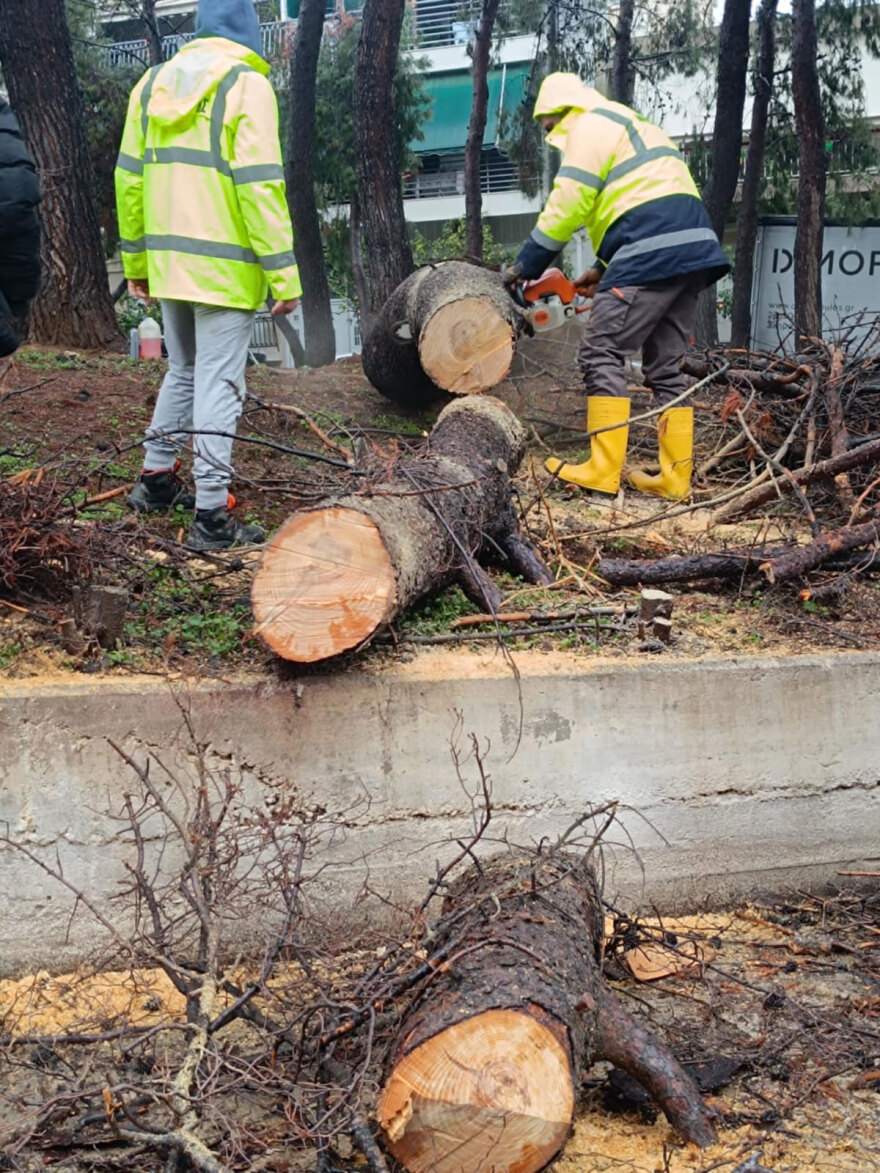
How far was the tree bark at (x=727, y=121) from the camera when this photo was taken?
42.7 ft

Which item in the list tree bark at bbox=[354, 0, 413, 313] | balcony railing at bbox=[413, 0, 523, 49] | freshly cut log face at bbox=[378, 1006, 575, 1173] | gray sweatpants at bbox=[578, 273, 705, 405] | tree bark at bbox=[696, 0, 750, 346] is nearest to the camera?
freshly cut log face at bbox=[378, 1006, 575, 1173]

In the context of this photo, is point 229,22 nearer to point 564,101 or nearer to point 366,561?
point 564,101

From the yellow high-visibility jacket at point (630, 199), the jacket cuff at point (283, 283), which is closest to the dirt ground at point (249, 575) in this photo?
the jacket cuff at point (283, 283)

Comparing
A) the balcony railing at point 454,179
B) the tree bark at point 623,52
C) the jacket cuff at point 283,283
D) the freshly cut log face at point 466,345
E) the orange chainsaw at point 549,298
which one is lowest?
the freshly cut log face at point 466,345

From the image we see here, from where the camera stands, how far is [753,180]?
46.9 ft

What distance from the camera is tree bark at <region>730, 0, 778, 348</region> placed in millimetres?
14000

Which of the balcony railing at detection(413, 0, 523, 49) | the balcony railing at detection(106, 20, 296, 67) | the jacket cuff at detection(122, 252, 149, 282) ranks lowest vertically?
the jacket cuff at detection(122, 252, 149, 282)

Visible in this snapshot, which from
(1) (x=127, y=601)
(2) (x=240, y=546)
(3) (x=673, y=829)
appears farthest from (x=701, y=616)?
(1) (x=127, y=601)

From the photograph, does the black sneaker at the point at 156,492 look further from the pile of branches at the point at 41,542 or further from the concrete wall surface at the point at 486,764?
the concrete wall surface at the point at 486,764

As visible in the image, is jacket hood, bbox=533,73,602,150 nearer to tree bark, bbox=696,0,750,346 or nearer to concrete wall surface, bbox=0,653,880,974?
concrete wall surface, bbox=0,653,880,974

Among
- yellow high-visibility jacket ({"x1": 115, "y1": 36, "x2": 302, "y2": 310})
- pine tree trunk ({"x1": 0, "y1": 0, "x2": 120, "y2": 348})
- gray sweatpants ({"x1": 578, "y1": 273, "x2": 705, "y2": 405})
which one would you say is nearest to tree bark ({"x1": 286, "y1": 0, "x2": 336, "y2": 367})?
pine tree trunk ({"x1": 0, "y1": 0, "x2": 120, "y2": 348})

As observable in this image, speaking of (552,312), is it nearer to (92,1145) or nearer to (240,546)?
(240,546)

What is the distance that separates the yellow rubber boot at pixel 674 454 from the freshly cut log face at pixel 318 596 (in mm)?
3307

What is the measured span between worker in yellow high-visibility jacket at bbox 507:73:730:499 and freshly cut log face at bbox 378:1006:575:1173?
4119 millimetres
